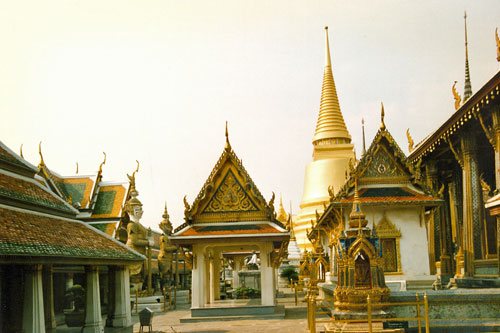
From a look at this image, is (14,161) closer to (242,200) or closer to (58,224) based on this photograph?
(58,224)

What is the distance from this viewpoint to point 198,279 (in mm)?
17625

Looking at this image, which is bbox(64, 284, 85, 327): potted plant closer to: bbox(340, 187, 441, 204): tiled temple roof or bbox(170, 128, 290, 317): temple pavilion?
bbox(170, 128, 290, 317): temple pavilion

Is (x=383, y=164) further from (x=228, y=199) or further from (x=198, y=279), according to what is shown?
(x=198, y=279)

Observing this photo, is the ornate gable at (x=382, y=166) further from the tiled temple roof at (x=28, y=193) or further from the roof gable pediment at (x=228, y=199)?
the tiled temple roof at (x=28, y=193)

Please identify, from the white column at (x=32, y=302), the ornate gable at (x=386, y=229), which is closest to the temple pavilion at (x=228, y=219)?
the ornate gable at (x=386, y=229)

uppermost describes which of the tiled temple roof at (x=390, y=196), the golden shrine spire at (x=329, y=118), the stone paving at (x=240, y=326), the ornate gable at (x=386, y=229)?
the golden shrine spire at (x=329, y=118)

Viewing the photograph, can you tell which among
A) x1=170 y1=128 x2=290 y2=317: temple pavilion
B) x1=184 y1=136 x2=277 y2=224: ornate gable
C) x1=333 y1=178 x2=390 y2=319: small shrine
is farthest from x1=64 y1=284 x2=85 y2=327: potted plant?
Result: x1=333 y1=178 x2=390 y2=319: small shrine

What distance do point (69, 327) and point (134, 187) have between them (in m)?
12.9

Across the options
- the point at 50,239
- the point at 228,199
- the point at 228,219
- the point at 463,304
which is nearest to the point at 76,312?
the point at 50,239

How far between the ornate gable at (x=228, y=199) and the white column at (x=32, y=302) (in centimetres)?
769

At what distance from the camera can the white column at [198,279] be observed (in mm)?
17531

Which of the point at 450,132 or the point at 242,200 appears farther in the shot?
the point at 450,132

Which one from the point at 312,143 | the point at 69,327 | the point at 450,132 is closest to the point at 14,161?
the point at 69,327

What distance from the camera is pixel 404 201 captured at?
18.5 meters
